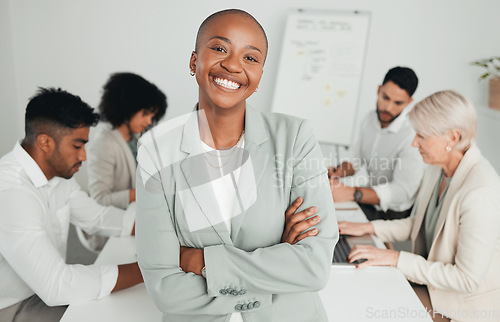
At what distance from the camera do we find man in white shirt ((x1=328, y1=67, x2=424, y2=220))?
2.50m

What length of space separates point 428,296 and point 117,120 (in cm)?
199

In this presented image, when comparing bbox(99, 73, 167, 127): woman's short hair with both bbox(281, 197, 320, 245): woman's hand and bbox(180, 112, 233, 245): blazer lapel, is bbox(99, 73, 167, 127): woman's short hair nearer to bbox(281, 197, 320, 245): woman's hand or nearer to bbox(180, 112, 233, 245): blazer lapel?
bbox(180, 112, 233, 245): blazer lapel

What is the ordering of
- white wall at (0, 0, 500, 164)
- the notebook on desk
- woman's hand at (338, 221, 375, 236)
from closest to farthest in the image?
the notebook on desk
woman's hand at (338, 221, 375, 236)
white wall at (0, 0, 500, 164)

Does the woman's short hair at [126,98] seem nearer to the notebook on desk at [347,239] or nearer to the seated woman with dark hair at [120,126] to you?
the seated woman with dark hair at [120,126]

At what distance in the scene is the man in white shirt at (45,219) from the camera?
1416 millimetres

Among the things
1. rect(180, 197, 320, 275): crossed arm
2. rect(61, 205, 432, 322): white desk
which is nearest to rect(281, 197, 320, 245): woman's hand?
rect(180, 197, 320, 275): crossed arm

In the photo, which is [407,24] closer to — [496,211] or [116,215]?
[496,211]

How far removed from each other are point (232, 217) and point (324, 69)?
300 centimetres

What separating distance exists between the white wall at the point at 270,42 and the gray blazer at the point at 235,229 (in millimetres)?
2780

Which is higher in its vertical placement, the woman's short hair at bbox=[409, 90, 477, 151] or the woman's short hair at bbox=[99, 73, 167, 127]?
the woman's short hair at bbox=[409, 90, 477, 151]

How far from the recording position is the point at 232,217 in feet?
3.74

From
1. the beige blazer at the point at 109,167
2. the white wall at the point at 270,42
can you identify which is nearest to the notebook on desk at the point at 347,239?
the beige blazer at the point at 109,167

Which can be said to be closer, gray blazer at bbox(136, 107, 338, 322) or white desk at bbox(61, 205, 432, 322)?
gray blazer at bbox(136, 107, 338, 322)

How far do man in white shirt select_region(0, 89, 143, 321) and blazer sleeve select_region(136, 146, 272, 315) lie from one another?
405mm
